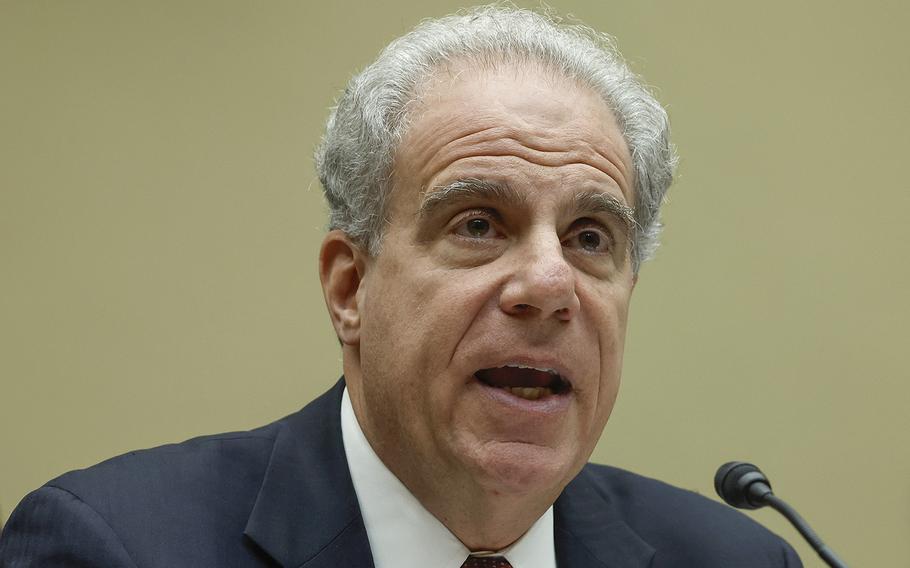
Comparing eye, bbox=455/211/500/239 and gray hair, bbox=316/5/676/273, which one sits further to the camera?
gray hair, bbox=316/5/676/273

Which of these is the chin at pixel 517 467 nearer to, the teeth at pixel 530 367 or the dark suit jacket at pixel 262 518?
the teeth at pixel 530 367

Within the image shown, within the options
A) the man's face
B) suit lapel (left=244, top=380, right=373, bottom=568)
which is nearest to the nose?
the man's face

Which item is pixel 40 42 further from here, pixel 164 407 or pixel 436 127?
pixel 436 127

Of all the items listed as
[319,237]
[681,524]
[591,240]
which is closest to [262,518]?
[591,240]

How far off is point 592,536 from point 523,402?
1.79ft

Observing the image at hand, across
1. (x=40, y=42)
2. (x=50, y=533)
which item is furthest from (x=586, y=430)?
(x=40, y=42)

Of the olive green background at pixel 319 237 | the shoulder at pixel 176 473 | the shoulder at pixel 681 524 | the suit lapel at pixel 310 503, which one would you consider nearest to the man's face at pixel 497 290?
the suit lapel at pixel 310 503

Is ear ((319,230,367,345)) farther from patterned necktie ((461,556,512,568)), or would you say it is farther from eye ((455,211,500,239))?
patterned necktie ((461,556,512,568))

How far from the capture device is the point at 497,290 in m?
1.85

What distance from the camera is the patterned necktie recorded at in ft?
6.61

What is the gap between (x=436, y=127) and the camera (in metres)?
1.96

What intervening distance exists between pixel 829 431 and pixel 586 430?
5.43 feet

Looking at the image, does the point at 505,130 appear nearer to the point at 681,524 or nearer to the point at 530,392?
the point at 530,392

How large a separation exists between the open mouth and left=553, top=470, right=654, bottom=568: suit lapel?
18.3 inches
